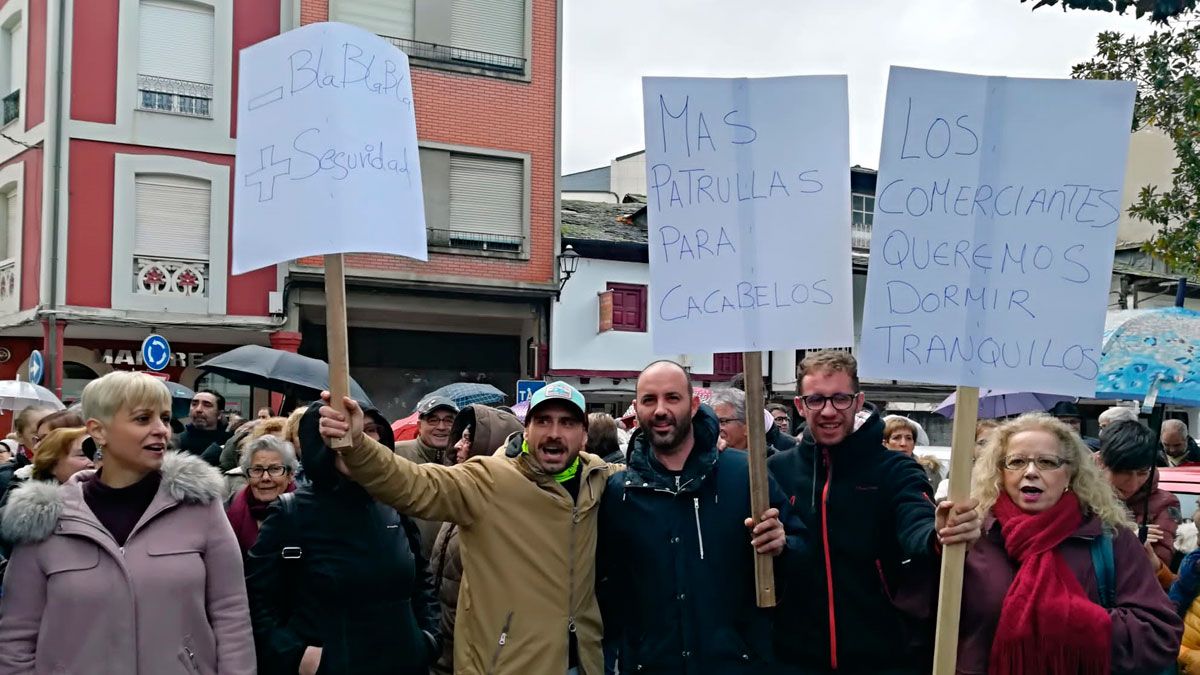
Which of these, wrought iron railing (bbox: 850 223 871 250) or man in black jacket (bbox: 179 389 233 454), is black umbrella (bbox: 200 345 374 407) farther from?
wrought iron railing (bbox: 850 223 871 250)

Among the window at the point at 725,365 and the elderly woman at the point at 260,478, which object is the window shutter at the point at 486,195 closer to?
the window at the point at 725,365

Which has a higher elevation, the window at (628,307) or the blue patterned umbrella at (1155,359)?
the window at (628,307)

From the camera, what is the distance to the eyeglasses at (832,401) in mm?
3893

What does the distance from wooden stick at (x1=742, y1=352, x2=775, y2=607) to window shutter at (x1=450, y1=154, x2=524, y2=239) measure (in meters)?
17.7

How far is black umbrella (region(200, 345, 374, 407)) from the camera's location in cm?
975

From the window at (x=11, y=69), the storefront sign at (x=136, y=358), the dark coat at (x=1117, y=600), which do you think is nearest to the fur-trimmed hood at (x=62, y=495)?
the dark coat at (x=1117, y=600)

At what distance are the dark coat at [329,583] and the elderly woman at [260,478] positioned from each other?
953 millimetres

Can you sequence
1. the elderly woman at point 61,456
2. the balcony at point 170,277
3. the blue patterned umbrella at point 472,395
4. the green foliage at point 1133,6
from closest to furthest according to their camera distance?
the elderly woman at point 61,456
the green foliage at point 1133,6
the blue patterned umbrella at point 472,395
the balcony at point 170,277

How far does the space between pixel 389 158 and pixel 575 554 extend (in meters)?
1.49

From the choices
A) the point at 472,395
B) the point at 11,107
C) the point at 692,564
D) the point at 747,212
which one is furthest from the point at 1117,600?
the point at 11,107

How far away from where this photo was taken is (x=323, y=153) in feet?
12.1

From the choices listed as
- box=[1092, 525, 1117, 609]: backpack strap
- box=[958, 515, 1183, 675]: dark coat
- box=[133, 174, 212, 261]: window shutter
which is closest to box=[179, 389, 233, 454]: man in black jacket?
box=[958, 515, 1183, 675]: dark coat

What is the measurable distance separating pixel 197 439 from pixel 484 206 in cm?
1217

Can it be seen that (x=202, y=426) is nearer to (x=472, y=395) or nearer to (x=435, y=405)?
(x=472, y=395)
